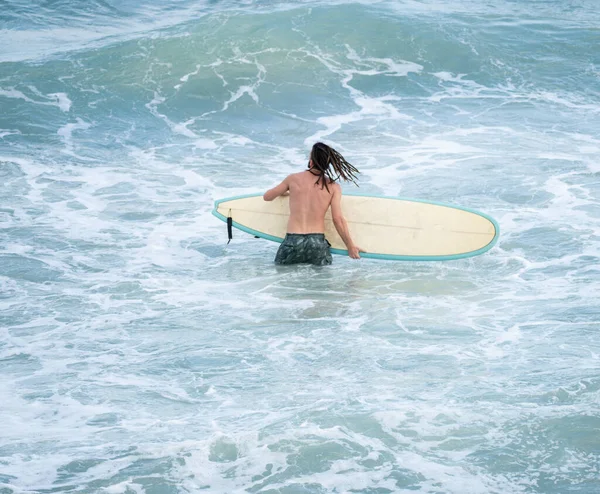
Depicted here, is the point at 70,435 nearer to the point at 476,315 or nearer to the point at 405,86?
the point at 476,315

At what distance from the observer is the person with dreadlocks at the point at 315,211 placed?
7102mm

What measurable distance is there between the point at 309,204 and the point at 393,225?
29.5 inches

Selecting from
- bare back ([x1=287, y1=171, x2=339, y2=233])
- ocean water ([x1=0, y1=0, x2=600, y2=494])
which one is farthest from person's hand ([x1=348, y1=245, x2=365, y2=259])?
bare back ([x1=287, y1=171, x2=339, y2=233])

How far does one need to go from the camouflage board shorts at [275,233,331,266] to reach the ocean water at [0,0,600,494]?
120 mm

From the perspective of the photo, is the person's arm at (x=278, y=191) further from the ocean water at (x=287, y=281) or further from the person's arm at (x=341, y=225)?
the ocean water at (x=287, y=281)

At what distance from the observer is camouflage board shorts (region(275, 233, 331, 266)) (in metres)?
7.13

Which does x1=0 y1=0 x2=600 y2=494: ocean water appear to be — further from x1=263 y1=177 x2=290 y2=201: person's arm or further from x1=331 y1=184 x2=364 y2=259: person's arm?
x1=263 y1=177 x2=290 y2=201: person's arm

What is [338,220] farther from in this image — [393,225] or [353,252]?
[393,225]

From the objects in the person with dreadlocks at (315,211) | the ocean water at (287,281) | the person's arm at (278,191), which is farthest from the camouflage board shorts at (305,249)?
the person's arm at (278,191)

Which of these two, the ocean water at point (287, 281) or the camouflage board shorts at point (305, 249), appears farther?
the camouflage board shorts at point (305, 249)

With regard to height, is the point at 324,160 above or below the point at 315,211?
above

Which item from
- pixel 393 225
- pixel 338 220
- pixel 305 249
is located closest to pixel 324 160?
pixel 338 220

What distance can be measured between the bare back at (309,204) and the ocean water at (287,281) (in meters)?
0.35

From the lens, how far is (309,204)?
23.4 ft
